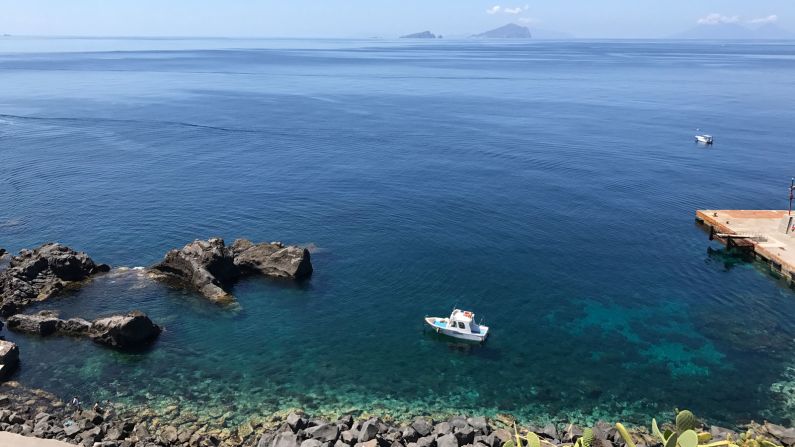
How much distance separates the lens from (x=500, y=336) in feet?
193

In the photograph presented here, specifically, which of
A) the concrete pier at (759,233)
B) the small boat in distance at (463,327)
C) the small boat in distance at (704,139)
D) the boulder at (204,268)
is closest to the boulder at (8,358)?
the boulder at (204,268)

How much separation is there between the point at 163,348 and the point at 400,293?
85.8 feet

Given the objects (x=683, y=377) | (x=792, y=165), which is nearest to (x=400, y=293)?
(x=683, y=377)

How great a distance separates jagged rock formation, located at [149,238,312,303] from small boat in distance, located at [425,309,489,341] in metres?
21.3

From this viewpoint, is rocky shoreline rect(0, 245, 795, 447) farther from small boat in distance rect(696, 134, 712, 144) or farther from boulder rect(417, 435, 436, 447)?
small boat in distance rect(696, 134, 712, 144)

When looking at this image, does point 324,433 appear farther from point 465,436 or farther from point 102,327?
point 102,327

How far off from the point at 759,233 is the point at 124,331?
84.2 meters

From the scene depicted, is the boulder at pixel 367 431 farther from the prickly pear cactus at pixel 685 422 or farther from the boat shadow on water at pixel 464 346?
the prickly pear cactus at pixel 685 422

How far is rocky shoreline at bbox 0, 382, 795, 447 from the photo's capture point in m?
39.8

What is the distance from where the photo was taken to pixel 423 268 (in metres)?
73.0

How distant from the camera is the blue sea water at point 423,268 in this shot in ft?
165

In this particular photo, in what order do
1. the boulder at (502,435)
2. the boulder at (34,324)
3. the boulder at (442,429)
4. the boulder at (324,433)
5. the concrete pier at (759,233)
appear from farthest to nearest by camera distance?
1. the concrete pier at (759,233)
2. the boulder at (34,324)
3. the boulder at (442,429)
4. the boulder at (502,435)
5. the boulder at (324,433)

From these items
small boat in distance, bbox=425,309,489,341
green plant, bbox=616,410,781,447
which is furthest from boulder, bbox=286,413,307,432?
green plant, bbox=616,410,781,447

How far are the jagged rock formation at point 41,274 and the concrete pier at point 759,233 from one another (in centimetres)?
8515
